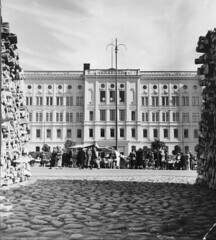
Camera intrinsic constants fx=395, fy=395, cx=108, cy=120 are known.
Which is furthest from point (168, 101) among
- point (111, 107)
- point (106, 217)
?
point (106, 217)

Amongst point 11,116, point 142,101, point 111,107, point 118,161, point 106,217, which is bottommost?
point 106,217

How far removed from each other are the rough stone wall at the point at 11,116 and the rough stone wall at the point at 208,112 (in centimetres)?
492

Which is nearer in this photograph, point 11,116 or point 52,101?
point 11,116

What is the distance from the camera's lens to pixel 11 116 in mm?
10891

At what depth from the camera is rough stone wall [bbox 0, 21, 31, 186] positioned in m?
10.0

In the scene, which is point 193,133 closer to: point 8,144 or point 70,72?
point 70,72

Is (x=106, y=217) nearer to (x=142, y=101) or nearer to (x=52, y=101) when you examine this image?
(x=142, y=101)

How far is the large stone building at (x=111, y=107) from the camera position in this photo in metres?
83.8

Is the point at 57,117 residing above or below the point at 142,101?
below

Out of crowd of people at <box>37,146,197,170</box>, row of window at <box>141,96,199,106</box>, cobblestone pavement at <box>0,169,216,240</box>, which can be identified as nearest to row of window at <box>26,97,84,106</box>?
row of window at <box>141,96,199,106</box>

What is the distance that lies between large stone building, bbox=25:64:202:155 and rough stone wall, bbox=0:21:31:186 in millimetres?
70432

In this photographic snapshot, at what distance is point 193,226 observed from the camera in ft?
15.2

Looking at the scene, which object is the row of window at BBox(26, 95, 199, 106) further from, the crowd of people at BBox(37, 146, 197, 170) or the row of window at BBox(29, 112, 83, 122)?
the crowd of people at BBox(37, 146, 197, 170)

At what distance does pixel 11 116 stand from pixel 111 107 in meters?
73.5
